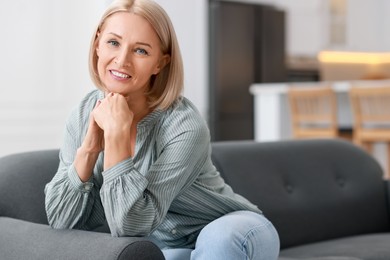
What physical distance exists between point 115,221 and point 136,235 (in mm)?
64

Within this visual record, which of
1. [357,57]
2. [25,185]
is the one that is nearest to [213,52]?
[357,57]

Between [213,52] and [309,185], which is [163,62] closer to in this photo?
[309,185]

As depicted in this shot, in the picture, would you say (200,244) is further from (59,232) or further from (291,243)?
(291,243)

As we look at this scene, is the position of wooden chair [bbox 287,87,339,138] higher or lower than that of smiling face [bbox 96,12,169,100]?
lower

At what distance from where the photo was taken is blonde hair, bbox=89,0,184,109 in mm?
1786

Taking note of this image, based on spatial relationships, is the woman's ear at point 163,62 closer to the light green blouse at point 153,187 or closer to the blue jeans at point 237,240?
the light green blouse at point 153,187

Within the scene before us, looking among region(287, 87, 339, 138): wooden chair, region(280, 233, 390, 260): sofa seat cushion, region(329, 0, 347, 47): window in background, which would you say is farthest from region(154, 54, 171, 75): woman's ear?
region(329, 0, 347, 47): window in background

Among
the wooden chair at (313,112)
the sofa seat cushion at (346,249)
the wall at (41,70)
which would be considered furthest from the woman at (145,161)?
the wooden chair at (313,112)

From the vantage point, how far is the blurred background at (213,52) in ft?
13.0

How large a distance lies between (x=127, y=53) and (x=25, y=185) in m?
0.58

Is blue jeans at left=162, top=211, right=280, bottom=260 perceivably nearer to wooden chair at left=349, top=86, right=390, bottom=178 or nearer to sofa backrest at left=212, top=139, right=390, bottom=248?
sofa backrest at left=212, top=139, right=390, bottom=248

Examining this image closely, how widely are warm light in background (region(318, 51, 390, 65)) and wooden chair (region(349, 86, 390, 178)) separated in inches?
138

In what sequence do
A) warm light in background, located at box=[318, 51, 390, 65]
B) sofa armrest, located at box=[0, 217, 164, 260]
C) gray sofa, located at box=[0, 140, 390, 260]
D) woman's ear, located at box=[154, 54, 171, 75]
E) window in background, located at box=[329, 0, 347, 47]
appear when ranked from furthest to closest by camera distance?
warm light in background, located at box=[318, 51, 390, 65] < window in background, located at box=[329, 0, 347, 47] < gray sofa, located at box=[0, 140, 390, 260] < woman's ear, located at box=[154, 54, 171, 75] < sofa armrest, located at box=[0, 217, 164, 260]

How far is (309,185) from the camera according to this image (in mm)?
2803
